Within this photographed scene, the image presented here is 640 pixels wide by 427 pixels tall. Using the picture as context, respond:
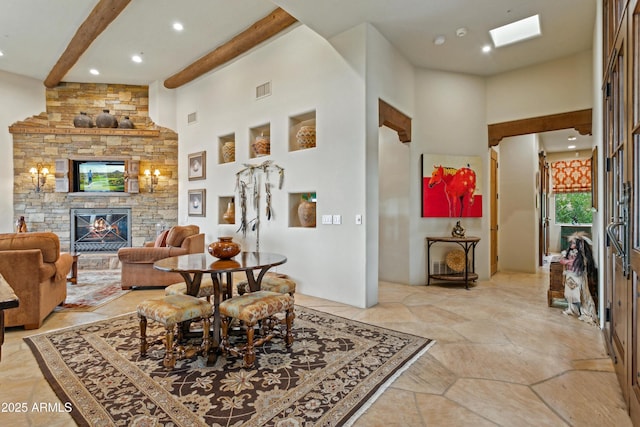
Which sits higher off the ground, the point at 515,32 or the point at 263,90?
the point at 515,32

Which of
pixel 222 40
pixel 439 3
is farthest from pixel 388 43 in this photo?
pixel 222 40

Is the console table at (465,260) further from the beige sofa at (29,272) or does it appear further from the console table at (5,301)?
the beige sofa at (29,272)

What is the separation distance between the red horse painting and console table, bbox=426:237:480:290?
502 mm

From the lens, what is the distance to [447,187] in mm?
5152

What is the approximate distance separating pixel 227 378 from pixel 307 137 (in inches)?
Result: 128

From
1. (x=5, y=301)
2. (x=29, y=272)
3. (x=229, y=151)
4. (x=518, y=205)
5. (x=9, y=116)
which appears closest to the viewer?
(x=5, y=301)

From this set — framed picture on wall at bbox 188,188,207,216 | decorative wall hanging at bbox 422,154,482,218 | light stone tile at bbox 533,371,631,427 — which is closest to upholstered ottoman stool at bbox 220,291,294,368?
light stone tile at bbox 533,371,631,427

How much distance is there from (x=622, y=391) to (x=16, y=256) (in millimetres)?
4973

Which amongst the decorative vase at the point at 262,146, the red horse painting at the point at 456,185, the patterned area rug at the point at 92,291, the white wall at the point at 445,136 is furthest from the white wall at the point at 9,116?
the red horse painting at the point at 456,185

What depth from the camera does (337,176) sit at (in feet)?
13.6

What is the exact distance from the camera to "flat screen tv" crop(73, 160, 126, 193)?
24.4 feet

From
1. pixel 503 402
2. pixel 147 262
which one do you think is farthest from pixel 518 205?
pixel 147 262

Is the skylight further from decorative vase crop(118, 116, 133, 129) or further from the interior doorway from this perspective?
decorative vase crop(118, 116, 133, 129)

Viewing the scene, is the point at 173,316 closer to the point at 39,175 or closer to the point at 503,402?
the point at 503,402
